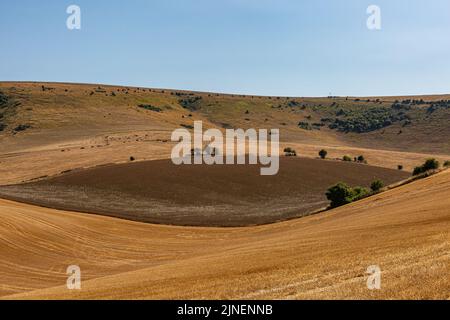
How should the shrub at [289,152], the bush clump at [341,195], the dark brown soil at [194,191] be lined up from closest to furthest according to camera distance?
the bush clump at [341,195] → the dark brown soil at [194,191] → the shrub at [289,152]

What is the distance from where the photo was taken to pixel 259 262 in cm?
1998

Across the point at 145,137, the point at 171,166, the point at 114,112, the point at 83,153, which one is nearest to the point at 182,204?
the point at 171,166

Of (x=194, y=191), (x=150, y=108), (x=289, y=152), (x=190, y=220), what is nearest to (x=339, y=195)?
(x=190, y=220)

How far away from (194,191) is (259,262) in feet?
189

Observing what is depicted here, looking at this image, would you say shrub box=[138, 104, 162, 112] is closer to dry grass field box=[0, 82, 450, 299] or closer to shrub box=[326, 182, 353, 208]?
dry grass field box=[0, 82, 450, 299]

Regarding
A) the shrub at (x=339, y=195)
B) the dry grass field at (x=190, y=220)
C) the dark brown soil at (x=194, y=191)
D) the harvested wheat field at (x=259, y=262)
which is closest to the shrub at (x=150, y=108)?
the dry grass field at (x=190, y=220)

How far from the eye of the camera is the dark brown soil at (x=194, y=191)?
62.4m

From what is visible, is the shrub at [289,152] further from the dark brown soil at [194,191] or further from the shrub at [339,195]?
the shrub at [339,195]

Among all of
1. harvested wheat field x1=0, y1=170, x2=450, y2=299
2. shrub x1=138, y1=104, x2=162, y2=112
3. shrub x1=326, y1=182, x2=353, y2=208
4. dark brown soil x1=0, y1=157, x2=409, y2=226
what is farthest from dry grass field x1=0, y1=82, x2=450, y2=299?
shrub x1=138, y1=104, x2=162, y2=112

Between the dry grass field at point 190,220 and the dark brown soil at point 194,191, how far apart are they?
1.02 feet

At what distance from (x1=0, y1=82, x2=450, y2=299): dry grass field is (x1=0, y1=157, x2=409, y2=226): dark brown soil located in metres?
0.31

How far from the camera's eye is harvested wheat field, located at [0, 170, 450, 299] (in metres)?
14.2

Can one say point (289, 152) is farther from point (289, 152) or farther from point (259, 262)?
point (259, 262)

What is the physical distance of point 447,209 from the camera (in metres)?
25.5
